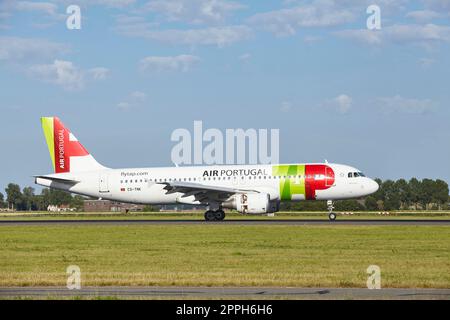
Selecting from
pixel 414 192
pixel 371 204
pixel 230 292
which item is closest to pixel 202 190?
pixel 230 292

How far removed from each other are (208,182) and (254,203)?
490 cm

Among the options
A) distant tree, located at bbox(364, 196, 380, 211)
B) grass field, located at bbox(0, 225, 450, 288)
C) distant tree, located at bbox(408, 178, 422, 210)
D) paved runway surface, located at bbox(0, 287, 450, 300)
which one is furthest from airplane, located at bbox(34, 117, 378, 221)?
distant tree, located at bbox(408, 178, 422, 210)

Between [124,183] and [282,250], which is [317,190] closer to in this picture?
[124,183]

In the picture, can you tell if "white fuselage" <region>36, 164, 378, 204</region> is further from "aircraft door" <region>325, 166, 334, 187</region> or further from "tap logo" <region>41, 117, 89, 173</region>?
"tap logo" <region>41, 117, 89, 173</region>

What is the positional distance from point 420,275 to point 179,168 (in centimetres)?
4107

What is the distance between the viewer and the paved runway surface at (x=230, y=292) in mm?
20953

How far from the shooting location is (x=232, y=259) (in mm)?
32375

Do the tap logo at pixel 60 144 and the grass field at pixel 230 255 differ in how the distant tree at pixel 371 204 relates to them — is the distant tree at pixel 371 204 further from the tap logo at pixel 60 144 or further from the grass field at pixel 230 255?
the grass field at pixel 230 255

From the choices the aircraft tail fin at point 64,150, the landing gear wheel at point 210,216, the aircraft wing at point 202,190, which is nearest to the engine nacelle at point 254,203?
the aircraft wing at point 202,190

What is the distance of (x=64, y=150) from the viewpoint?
69875mm

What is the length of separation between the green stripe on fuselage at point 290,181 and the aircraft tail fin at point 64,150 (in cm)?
1550
